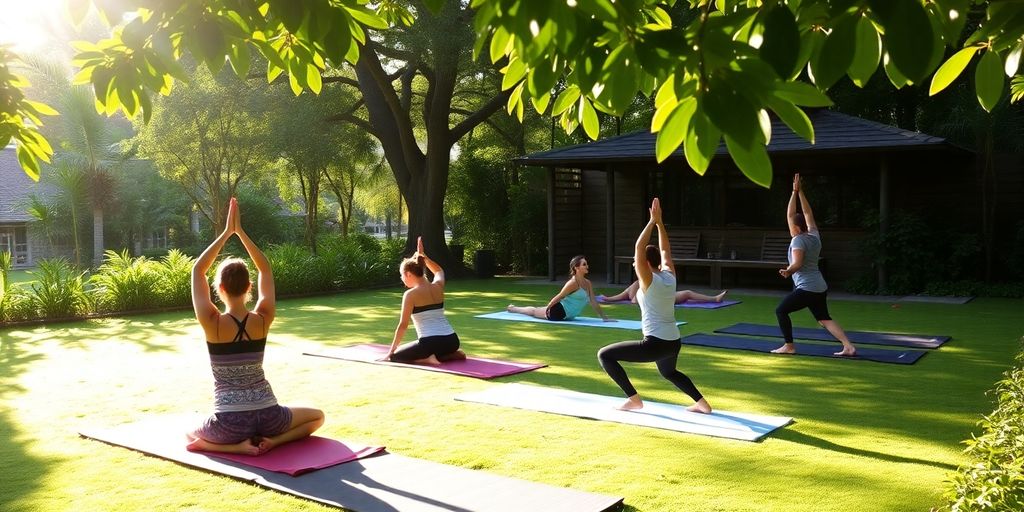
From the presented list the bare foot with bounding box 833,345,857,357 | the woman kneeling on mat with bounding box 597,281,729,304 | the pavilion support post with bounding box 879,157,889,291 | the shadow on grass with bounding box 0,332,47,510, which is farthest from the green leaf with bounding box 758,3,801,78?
the pavilion support post with bounding box 879,157,889,291

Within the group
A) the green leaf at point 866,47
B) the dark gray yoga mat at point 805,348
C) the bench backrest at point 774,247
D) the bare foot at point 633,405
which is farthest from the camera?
the bench backrest at point 774,247

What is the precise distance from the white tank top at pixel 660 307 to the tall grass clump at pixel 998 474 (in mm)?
2338

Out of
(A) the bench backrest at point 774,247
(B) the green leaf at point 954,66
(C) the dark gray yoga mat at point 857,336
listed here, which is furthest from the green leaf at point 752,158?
(A) the bench backrest at point 774,247

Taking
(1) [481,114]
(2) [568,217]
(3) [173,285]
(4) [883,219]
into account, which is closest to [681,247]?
(2) [568,217]

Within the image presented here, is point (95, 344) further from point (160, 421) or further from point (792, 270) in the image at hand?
point (792, 270)

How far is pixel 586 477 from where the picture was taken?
203 inches

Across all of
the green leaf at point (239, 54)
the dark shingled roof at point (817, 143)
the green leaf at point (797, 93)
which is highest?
the dark shingled roof at point (817, 143)

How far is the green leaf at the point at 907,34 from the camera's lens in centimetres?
165

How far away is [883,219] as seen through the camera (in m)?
16.0

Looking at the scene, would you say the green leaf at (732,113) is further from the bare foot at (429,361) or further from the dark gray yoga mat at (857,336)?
the dark gray yoga mat at (857,336)

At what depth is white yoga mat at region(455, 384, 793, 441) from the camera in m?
6.20

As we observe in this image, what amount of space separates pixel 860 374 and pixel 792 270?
1396mm

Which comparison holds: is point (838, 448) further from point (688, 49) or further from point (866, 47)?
point (688, 49)

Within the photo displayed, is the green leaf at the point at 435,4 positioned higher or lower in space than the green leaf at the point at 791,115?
higher
